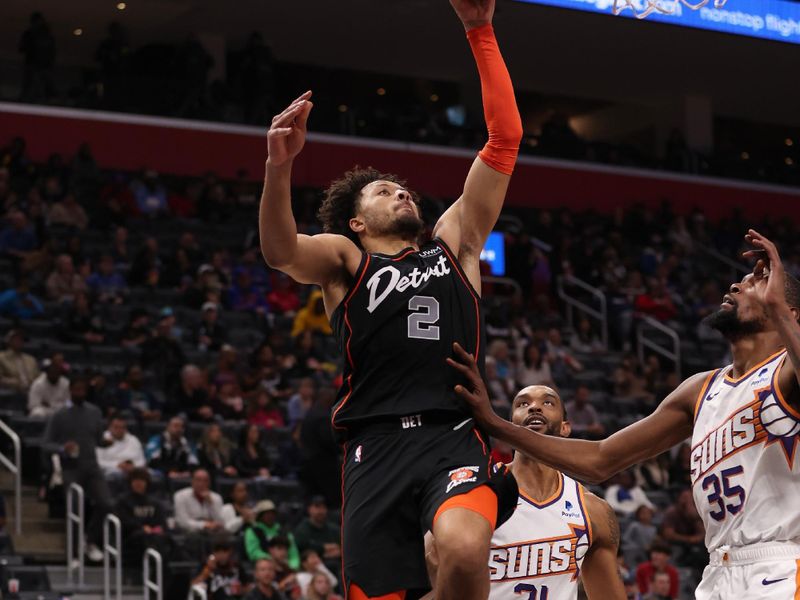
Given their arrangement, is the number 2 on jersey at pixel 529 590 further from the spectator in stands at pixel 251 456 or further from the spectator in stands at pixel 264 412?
the spectator in stands at pixel 264 412

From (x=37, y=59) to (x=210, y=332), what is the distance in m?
7.04

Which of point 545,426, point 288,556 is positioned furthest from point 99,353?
point 545,426

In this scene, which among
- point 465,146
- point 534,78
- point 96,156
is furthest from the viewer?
point 534,78

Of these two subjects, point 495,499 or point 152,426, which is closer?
point 495,499

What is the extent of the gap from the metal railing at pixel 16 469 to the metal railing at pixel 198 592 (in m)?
1.93

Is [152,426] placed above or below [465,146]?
below

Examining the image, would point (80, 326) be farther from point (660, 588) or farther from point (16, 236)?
point (660, 588)

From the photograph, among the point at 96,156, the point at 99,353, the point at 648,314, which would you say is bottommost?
the point at 99,353

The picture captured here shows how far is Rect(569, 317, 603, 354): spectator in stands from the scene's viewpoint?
21.6 meters

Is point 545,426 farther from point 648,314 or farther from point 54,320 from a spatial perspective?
point 648,314

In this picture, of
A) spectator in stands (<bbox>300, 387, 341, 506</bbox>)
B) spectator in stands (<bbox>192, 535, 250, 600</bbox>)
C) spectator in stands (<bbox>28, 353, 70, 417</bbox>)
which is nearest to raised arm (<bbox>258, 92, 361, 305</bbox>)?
spectator in stands (<bbox>192, 535, 250, 600</bbox>)

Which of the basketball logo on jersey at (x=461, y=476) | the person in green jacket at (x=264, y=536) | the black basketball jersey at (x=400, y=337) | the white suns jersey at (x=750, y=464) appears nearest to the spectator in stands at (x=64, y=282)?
the person in green jacket at (x=264, y=536)

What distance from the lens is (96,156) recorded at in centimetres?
2261

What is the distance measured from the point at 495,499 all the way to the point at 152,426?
9.92 metres
